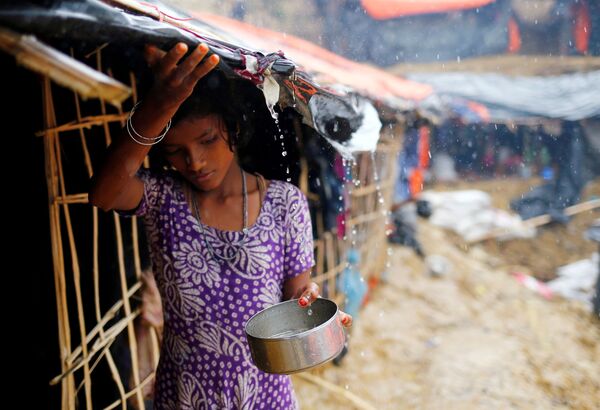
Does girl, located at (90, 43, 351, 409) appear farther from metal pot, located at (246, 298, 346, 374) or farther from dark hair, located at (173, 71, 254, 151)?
metal pot, located at (246, 298, 346, 374)

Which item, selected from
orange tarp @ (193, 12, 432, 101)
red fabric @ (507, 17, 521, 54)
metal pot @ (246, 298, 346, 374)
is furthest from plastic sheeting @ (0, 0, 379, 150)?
red fabric @ (507, 17, 521, 54)

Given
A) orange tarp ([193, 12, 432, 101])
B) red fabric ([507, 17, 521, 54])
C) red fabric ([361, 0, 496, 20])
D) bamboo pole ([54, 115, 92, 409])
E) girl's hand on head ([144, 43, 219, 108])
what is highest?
red fabric ([361, 0, 496, 20])

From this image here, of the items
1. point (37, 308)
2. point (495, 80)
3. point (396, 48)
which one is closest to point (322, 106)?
point (37, 308)

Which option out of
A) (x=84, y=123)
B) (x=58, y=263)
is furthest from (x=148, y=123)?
(x=58, y=263)

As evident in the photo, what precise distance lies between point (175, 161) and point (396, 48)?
17.0 m

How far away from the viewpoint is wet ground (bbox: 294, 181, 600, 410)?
15.7 ft

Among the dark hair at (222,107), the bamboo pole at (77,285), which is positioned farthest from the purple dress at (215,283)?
the bamboo pole at (77,285)

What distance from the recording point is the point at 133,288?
2.86 m

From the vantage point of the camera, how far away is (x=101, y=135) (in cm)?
261

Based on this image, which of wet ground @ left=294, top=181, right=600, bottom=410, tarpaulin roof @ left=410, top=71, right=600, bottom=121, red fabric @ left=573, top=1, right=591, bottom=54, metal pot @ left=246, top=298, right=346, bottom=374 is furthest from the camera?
red fabric @ left=573, top=1, right=591, bottom=54

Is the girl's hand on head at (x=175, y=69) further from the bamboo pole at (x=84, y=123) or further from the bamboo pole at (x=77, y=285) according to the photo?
the bamboo pole at (x=77, y=285)

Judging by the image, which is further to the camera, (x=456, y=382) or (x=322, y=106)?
(x=456, y=382)

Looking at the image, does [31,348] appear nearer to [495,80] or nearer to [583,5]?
[495,80]

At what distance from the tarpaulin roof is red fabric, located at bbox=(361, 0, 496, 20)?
2.73m
